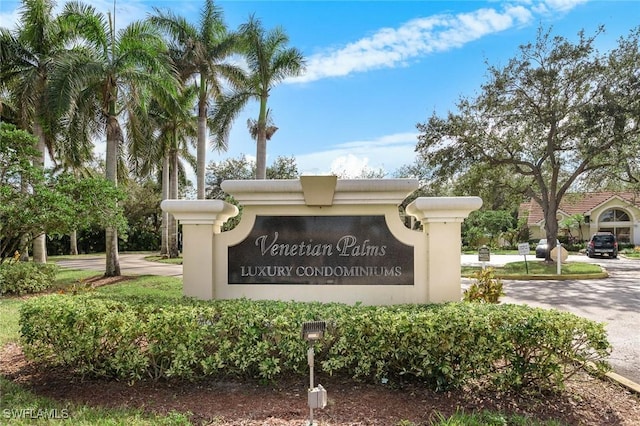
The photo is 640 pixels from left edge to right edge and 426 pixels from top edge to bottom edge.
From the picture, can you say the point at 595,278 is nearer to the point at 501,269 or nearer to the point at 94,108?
the point at 501,269

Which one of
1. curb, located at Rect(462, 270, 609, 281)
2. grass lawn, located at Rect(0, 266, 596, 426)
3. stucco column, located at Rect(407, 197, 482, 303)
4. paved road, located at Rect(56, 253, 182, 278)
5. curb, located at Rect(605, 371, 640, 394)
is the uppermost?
stucco column, located at Rect(407, 197, 482, 303)

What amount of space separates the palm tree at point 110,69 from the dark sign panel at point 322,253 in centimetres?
915

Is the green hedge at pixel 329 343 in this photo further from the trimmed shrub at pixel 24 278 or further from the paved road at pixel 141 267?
the paved road at pixel 141 267

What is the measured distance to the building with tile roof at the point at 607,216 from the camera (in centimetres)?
3712

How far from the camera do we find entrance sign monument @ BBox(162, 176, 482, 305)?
5.57m

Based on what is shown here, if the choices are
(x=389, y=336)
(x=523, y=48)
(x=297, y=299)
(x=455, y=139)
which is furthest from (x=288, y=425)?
(x=523, y=48)

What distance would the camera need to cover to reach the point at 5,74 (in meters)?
13.9

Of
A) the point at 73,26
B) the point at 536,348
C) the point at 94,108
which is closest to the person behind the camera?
the point at 536,348

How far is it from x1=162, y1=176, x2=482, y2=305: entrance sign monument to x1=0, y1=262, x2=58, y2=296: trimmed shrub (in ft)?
25.6

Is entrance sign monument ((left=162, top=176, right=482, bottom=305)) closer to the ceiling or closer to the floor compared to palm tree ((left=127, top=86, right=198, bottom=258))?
closer to the floor

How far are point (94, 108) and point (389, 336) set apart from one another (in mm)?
14958

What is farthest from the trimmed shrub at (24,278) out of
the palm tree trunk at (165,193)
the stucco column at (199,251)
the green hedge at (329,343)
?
the palm tree trunk at (165,193)

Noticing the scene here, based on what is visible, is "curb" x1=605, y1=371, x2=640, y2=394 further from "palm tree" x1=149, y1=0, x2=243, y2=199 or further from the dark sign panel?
"palm tree" x1=149, y1=0, x2=243, y2=199

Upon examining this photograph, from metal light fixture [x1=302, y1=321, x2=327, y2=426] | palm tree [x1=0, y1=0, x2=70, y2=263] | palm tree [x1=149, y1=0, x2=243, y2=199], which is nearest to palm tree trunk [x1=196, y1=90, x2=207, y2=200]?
palm tree [x1=149, y1=0, x2=243, y2=199]
